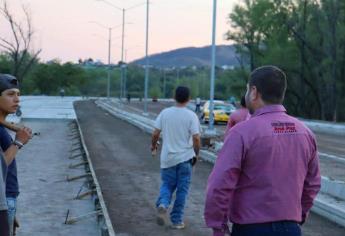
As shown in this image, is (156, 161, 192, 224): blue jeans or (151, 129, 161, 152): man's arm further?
(151, 129, 161, 152): man's arm

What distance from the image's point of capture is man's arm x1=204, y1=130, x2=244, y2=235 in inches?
157

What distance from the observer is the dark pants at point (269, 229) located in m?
4.03

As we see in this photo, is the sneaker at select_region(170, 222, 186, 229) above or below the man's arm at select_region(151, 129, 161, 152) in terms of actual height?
below

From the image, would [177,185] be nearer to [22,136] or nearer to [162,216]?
[162,216]

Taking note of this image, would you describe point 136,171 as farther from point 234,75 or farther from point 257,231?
point 234,75

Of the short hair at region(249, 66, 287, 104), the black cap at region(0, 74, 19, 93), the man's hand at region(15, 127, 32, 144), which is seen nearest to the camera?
the short hair at region(249, 66, 287, 104)

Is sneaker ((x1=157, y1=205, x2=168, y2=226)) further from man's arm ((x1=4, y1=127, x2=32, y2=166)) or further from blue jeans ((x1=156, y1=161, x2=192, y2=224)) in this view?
man's arm ((x1=4, y1=127, x2=32, y2=166))

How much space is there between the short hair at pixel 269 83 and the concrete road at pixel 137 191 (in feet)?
16.8

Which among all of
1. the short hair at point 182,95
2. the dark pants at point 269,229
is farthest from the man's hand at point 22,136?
the short hair at point 182,95

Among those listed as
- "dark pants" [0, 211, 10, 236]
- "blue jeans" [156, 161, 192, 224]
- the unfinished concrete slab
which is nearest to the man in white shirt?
"blue jeans" [156, 161, 192, 224]

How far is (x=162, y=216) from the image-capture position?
9.31 meters

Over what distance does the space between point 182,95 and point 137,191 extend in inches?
176

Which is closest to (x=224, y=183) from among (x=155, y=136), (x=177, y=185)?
(x=177, y=185)

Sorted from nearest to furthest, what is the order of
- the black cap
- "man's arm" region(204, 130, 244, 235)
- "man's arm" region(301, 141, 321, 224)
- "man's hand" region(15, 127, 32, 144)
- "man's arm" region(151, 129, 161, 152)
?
1. "man's arm" region(204, 130, 244, 235)
2. "man's arm" region(301, 141, 321, 224)
3. "man's hand" region(15, 127, 32, 144)
4. the black cap
5. "man's arm" region(151, 129, 161, 152)
